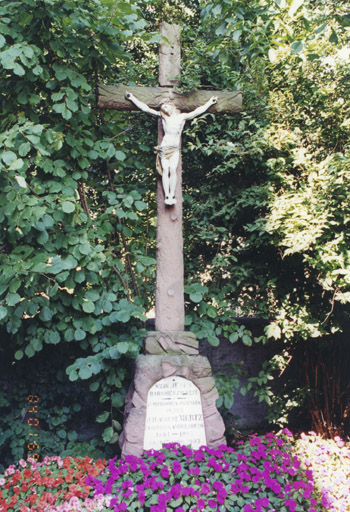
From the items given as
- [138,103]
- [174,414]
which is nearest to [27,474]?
[174,414]

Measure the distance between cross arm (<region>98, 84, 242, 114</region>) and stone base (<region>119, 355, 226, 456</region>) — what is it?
6.71 feet

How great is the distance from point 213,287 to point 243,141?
144 centimetres

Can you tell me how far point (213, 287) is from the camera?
3.92 meters

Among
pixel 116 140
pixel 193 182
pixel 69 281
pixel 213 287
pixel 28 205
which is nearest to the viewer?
pixel 28 205

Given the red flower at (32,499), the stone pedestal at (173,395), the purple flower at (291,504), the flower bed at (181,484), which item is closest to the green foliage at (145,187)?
the stone pedestal at (173,395)

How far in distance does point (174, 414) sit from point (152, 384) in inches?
10.9

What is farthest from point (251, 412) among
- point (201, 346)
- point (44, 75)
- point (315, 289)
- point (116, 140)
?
point (44, 75)

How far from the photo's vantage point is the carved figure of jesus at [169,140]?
325 cm

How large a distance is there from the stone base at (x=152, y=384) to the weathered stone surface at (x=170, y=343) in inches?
1.9

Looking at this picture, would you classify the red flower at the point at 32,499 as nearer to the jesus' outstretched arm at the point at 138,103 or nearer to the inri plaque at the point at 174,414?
the inri plaque at the point at 174,414

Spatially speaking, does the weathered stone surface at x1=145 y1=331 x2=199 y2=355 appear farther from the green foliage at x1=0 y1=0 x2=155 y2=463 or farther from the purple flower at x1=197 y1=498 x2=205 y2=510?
the purple flower at x1=197 y1=498 x2=205 y2=510

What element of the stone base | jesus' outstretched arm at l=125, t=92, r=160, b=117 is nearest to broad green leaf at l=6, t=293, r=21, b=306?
the stone base

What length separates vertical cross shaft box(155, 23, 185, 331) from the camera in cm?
310

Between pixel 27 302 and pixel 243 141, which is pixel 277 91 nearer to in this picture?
pixel 243 141
